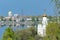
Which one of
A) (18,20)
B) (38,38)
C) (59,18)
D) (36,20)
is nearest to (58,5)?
(59,18)

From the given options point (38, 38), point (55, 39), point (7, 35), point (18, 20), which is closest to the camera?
point (55, 39)

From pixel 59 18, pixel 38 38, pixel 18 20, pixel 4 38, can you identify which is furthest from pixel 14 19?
pixel 59 18

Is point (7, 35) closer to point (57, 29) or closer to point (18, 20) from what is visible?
point (57, 29)

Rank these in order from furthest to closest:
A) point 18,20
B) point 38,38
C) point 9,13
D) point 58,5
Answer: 1. point 18,20
2. point 9,13
3. point 38,38
4. point 58,5

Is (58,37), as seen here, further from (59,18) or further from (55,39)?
(59,18)

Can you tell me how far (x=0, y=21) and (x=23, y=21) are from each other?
3.74 m

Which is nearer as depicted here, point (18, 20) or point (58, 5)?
point (58, 5)

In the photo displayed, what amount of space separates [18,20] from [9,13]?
99.9 inches

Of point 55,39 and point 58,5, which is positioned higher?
point 58,5

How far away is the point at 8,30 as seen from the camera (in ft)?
34.4

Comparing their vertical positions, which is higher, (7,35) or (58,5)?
(58,5)

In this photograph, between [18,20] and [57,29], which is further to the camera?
[18,20]

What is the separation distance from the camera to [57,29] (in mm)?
9742

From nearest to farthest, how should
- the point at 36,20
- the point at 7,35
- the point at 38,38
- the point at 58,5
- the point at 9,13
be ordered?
the point at 58,5 < the point at 7,35 < the point at 38,38 < the point at 36,20 < the point at 9,13
